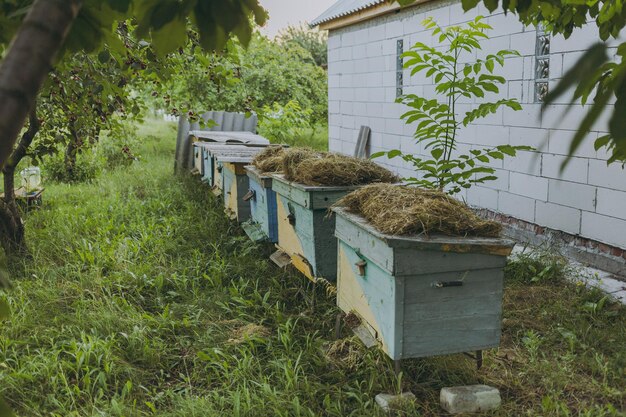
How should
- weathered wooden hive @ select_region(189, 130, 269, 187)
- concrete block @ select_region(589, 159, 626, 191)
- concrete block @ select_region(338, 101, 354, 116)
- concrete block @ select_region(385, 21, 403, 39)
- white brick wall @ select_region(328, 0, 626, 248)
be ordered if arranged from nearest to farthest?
concrete block @ select_region(589, 159, 626, 191) < white brick wall @ select_region(328, 0, 626, 248) < weathered wooden hive @ select_region(189, 130, 269, 187) < concrete block @ select_region(385, 21, 403, 39) < concrete block @ select_region(338, 101, 354, 116)

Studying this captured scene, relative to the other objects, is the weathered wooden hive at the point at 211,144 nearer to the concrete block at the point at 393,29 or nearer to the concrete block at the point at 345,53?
the concrete block at the point at 393,29

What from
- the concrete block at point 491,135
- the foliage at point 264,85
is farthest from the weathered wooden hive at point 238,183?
the foliage at point 264,85

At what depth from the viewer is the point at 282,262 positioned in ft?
15.2

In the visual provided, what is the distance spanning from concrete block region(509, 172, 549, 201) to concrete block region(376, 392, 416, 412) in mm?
3514

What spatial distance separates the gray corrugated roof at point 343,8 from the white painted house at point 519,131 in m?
0.03

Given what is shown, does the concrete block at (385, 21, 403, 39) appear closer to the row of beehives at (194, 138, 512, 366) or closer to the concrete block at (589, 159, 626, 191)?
the concrete block at (589, 159, 626, 191)

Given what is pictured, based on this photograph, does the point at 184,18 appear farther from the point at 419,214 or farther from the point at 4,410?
the point at 419,214

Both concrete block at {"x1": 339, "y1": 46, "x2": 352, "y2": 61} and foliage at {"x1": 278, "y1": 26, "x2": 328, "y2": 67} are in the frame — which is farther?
foliage at {"x1": 278, "y1": 26, "x2": 328, "y2": 67}

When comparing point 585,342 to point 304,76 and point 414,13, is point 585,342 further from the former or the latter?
point 304,76

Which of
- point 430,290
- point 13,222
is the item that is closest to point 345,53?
point 13,222

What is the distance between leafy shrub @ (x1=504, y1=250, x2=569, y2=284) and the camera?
16.3 feet

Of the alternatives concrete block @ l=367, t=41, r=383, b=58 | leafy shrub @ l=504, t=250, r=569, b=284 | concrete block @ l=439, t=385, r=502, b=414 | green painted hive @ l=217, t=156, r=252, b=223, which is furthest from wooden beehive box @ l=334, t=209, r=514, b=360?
concrete block @ l=367, t=41, r=383, b=58

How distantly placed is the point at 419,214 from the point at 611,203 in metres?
3.00

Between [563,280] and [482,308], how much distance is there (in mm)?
2270
